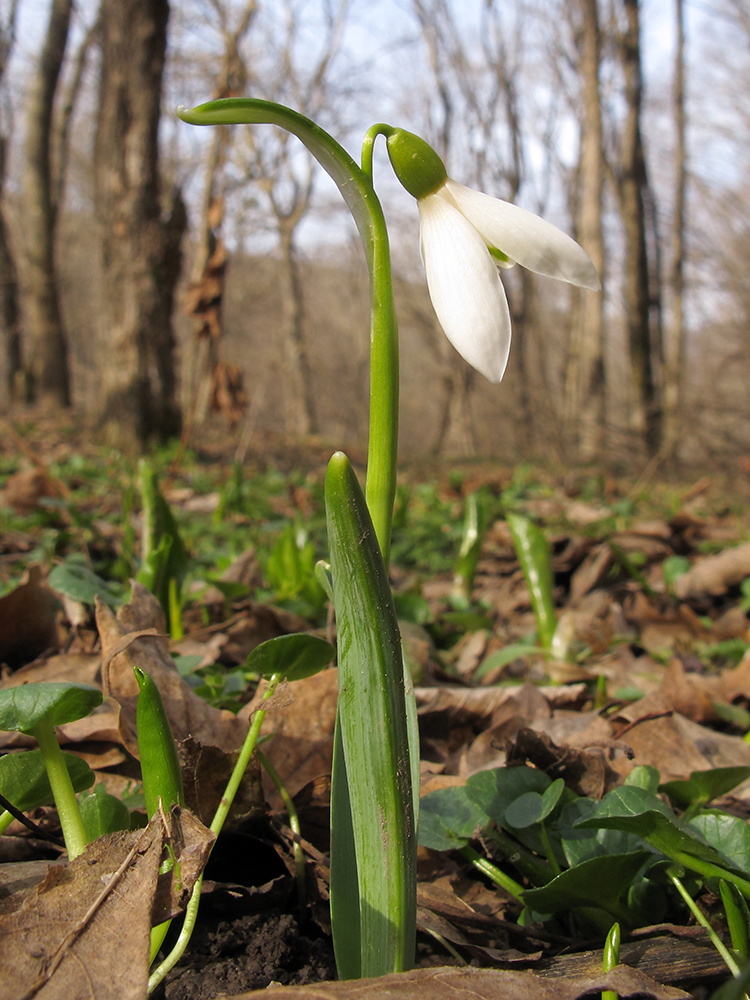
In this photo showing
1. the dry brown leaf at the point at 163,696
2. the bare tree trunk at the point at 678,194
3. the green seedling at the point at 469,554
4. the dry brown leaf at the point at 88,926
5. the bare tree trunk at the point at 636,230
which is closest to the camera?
the dry brown leaf at the point at 88,926

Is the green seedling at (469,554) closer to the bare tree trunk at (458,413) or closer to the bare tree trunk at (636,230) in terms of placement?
the bare tree trunk at (636,230)

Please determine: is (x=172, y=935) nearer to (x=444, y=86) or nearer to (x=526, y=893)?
(x=526, y=893)

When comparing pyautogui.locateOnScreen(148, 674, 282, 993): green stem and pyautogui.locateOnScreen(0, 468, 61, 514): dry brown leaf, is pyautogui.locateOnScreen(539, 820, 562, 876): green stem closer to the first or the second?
pyautogui.locateOnScreen(148, 674, 282, 993): green stem

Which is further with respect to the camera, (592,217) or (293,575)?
(592,217)

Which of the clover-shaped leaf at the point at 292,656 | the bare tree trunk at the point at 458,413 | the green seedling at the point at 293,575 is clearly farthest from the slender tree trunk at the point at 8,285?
the clover-shaped leaf at the point at 292,656

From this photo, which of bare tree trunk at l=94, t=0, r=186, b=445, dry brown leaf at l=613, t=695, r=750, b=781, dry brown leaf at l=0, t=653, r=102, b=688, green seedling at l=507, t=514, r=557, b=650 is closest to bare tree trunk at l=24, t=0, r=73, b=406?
bare tree trunk at l=94, t=0, r=186, b=445

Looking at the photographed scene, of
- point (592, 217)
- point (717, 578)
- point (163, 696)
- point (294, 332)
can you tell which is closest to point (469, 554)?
point (717, 578)

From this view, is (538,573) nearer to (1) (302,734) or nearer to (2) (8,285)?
(1) (302,734)
